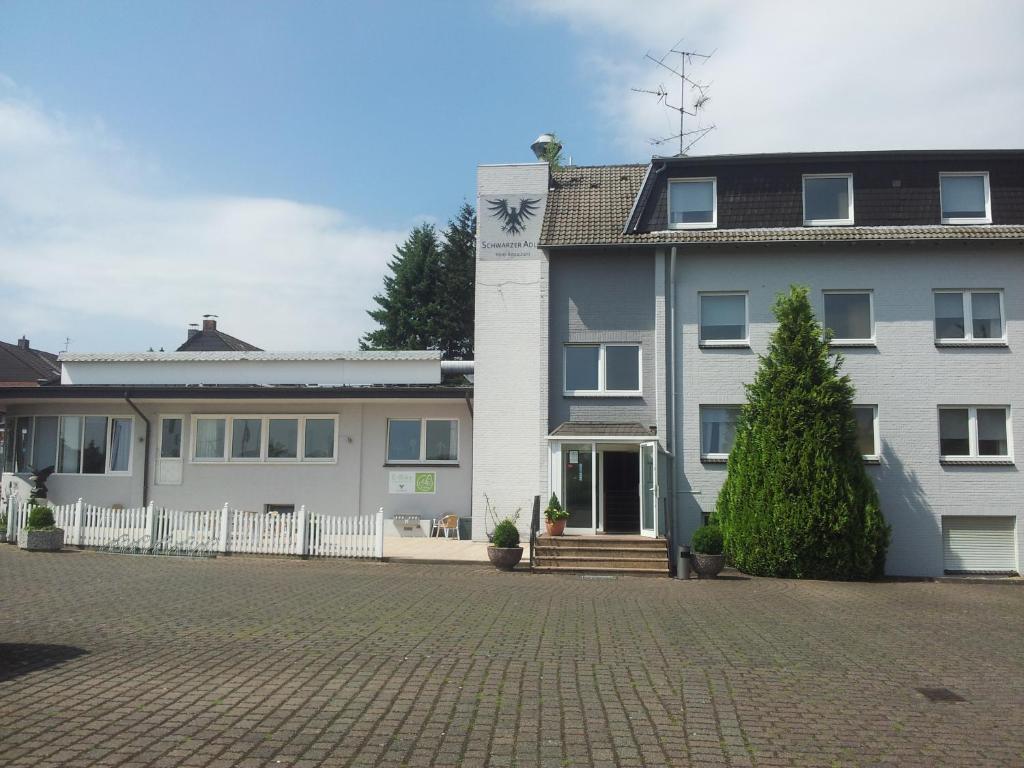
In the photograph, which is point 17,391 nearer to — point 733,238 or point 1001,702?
point 733,238

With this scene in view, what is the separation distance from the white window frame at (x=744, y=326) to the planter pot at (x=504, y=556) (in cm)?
689

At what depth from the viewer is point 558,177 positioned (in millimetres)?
24359

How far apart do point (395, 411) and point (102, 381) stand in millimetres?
8795

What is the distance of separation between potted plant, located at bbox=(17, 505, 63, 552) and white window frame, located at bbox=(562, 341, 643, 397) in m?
11.5

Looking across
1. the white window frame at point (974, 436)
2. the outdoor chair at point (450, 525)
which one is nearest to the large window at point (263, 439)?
the outdoor chair at point (450, 525)

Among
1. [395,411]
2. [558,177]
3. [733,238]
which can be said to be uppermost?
[558,177]

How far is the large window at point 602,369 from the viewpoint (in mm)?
20984

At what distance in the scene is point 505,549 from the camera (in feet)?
56.3

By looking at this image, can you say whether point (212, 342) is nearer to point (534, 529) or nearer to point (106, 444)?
point (106, 444)

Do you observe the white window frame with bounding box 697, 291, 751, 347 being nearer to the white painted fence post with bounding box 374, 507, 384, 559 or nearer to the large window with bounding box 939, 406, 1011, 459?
the large window with bounding box 939, 406, 1011, 459

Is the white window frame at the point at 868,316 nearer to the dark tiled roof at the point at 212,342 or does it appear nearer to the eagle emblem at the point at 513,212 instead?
the eagle emblem at the point at 513,212

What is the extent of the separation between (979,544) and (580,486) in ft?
29.2

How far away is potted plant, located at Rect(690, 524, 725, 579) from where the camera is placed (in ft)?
55.6

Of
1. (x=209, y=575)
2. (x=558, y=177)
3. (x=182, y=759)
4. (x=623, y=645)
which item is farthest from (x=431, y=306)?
(x=182, y=759)
